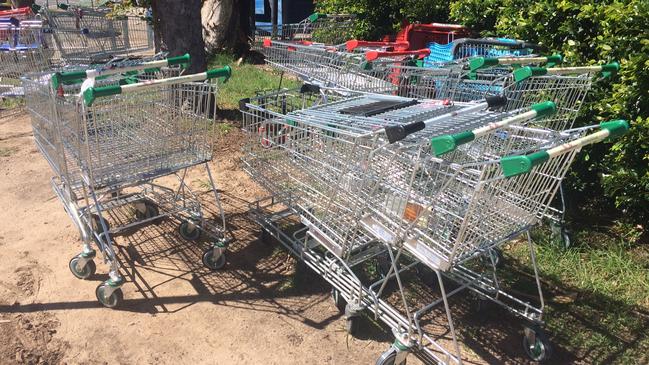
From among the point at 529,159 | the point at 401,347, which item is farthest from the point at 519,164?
the point at 401,347

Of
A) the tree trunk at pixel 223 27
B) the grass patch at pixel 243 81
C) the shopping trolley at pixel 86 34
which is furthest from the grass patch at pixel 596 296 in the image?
the tree trunk at pixel 223 27

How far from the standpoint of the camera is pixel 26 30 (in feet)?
22.1

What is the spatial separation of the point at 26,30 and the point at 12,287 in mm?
4614

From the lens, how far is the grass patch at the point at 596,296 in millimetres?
3168

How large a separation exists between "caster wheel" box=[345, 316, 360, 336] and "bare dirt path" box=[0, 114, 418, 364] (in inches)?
2.3

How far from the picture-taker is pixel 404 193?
2811 millimetres

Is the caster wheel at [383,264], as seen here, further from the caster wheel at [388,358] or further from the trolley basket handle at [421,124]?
the trolley basket handle at [421,124]

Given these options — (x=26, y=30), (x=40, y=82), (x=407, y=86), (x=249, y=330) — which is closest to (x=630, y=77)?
(x=407, y=86)

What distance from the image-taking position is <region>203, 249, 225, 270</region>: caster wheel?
3.75m

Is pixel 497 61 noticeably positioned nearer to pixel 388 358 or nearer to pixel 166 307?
A: pixel 388 358

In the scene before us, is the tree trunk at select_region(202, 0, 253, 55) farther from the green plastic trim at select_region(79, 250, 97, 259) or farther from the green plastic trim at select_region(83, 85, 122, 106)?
the green plastic trim at select_region(83, 85, 122, 106)

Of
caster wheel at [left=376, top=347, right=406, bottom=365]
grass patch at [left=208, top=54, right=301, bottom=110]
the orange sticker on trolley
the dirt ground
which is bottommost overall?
the dirt ground

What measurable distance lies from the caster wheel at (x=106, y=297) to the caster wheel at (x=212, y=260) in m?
0.65

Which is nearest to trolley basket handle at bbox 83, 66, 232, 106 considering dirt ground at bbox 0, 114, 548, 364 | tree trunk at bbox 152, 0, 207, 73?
dirt ground at bbox 0, 114, 548, 364
